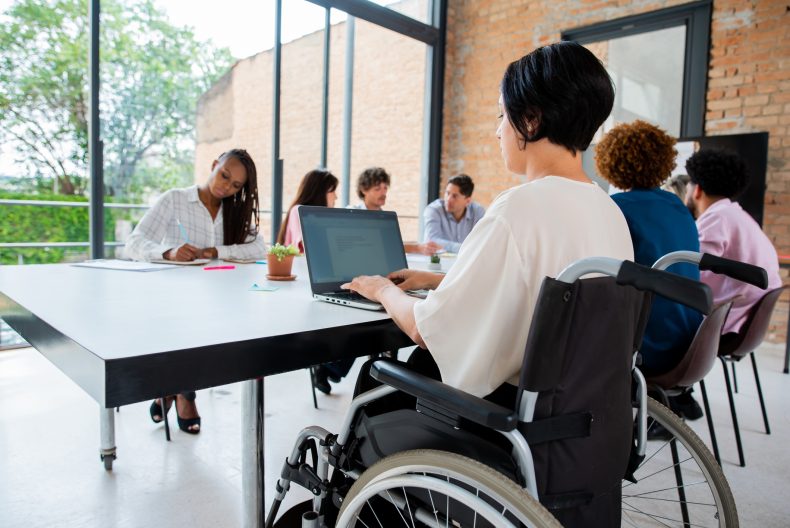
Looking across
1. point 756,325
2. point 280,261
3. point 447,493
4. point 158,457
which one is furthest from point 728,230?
point 158,457

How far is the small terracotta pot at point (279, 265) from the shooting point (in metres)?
1.70

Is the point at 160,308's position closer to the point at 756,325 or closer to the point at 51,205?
the point at 756,325

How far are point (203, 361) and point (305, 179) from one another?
256 centimetres

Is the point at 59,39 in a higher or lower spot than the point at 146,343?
higher

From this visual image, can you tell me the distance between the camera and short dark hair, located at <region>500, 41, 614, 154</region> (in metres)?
0.98

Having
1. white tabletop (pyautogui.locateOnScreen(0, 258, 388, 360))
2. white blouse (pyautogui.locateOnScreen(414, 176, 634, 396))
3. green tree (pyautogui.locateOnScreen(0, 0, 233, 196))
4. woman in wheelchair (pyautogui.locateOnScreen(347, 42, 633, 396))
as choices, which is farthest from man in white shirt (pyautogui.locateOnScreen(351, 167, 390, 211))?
white blouse (pyautogui.locateOnScreen(414, 176, 634, 396))

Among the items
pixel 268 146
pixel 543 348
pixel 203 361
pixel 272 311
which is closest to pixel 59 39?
pixel 268 146

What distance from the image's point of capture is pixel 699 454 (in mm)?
1135

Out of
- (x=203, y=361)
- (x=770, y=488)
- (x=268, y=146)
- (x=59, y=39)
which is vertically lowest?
(x=770, y=488)

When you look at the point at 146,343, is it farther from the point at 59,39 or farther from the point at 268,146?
the point at 268,146

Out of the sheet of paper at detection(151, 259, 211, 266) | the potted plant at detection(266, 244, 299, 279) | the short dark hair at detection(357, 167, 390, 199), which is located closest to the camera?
the potted plant at detection(266, 244, 299, 279)

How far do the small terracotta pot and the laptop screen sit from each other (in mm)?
291

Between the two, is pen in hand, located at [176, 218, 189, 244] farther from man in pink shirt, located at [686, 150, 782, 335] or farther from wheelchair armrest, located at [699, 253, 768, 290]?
man in pink shirt, located at [686, 150, 782, 335]

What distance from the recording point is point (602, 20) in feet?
16.9
